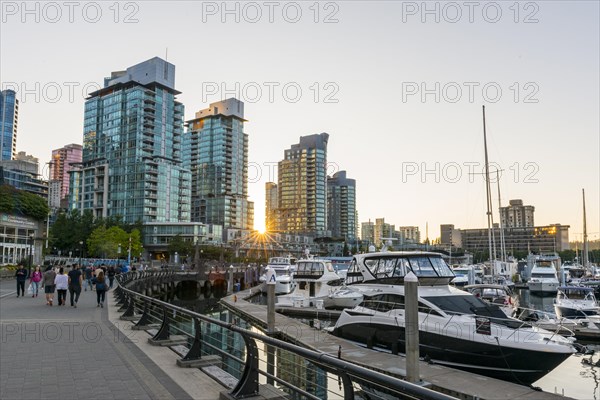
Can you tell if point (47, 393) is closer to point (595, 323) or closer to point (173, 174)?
point (595, 323)

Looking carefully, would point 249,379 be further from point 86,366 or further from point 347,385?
point 86,366

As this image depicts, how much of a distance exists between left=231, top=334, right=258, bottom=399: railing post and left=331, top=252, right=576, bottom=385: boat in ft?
34.2

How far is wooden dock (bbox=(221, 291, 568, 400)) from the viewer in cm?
1208

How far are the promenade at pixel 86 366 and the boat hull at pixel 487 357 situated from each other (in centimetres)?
Result: 940

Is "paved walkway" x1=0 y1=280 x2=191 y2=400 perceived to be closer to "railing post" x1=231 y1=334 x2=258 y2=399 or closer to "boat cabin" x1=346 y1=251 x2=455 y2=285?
"railing post" x1=231 y1=334 x2=258 y2=399

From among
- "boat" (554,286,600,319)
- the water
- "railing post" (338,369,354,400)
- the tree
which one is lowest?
the water

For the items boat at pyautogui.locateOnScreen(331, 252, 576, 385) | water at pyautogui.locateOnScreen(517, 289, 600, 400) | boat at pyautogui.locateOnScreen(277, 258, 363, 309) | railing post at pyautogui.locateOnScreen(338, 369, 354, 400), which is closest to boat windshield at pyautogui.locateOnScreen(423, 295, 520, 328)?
boat at pyautogui.locateOnScreen(331, 252, 576, 385)

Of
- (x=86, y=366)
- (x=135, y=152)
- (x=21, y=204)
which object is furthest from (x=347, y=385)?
(x=135, y=152)

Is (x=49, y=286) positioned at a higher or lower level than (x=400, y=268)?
lower

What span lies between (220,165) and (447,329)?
175m

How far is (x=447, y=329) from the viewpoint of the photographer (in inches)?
632

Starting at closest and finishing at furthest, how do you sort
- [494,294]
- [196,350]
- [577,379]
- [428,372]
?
[196,350] → [428,372] → [577,379] → [494,294]

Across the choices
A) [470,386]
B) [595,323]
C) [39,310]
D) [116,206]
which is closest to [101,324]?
[39,310]

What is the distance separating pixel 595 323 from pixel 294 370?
17.4 metres
